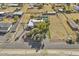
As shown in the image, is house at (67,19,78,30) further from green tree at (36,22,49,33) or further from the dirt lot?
green tree at (36,22,49,33)

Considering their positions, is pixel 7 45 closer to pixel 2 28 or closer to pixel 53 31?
pixel 2 28

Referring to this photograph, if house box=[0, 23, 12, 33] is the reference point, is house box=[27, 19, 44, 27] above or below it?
above

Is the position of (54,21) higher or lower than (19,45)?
higher

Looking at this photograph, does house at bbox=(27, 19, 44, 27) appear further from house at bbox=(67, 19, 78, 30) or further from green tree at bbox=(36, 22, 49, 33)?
house at bbox=(67, 19, 78, 30)

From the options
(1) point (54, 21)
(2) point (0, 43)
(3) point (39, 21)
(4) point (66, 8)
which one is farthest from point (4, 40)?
(4) point (66, 8)

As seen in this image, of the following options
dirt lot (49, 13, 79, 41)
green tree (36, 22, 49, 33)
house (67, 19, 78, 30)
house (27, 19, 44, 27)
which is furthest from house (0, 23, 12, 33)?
house (67, 19, 78, 30)

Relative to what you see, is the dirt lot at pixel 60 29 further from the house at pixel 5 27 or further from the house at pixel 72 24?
the house at pixel 5 27

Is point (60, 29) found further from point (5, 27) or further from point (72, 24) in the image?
point (5, 27)

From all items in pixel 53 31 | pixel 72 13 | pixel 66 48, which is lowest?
pixel 66 48

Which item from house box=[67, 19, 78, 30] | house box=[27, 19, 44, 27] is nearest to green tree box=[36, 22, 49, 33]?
house box=[27, 19, 44, 27]

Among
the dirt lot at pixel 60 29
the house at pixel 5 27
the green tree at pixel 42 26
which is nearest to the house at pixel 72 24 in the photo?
the dirt lot at pixel 60 29

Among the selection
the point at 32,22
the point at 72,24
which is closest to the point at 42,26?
the point at 32,22
